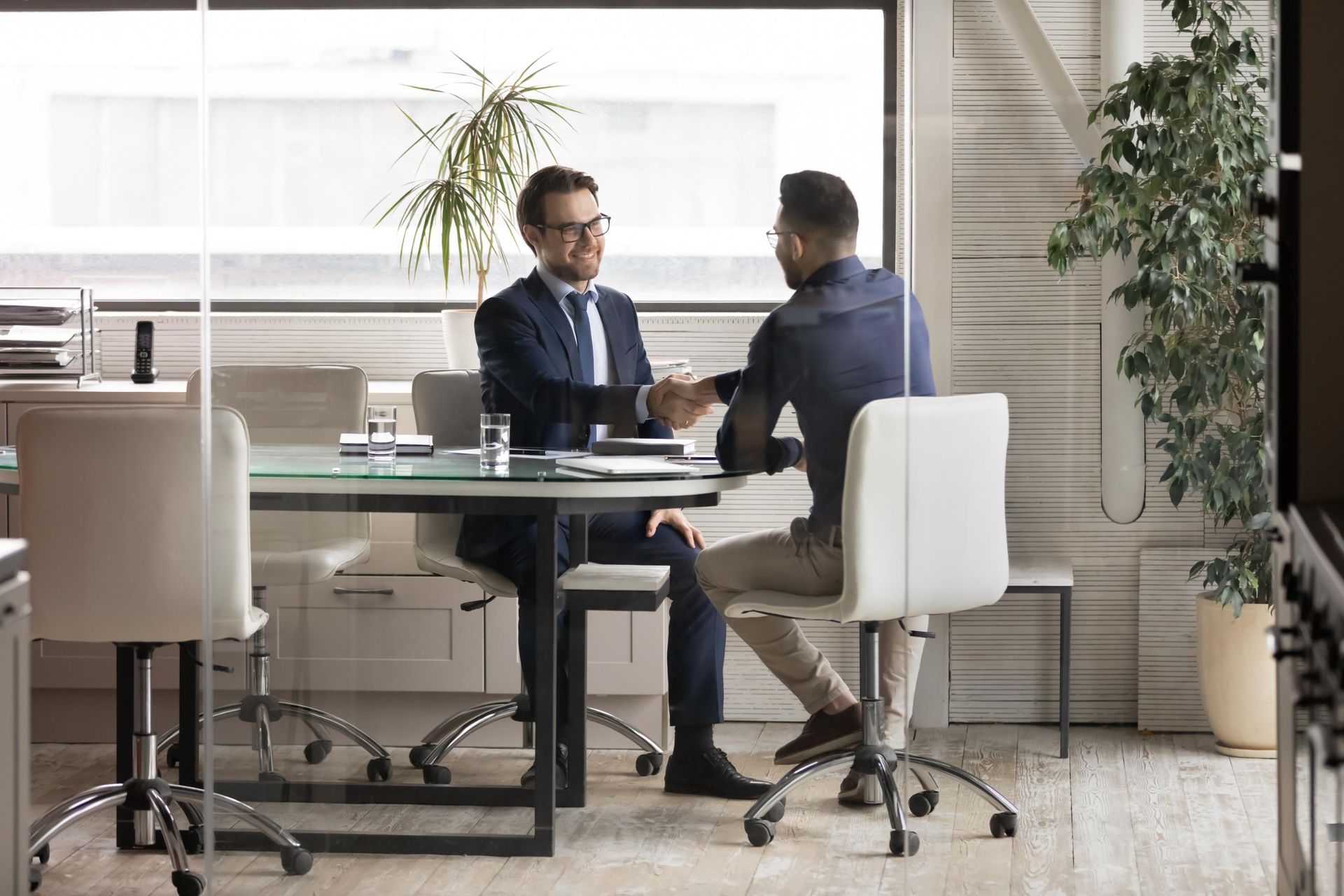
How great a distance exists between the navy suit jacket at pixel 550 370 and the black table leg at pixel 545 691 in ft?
0.70

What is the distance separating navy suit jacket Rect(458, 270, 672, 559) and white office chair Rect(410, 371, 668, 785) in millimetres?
54

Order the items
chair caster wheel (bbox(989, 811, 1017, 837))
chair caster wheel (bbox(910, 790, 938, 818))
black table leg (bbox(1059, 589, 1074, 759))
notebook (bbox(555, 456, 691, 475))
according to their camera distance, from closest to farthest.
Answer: notebook (bbox(555, 456, 691, 475)) → chair caster wheel (bbox(910, 790, 938, 818)) → chair caster wheel (bbox(989, 811, 1017, 837)) → black table leg (bbox(1059, 589, 1074, 759))

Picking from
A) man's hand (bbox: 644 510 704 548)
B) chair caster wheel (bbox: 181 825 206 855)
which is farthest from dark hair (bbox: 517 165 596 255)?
chair caster wheel (bbox: 181 825 206 855)

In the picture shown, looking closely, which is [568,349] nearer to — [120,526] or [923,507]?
[923,507]

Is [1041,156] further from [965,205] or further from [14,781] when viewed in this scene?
[14,781]

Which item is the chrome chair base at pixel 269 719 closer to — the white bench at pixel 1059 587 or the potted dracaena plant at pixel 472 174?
the potted dracaena plant at pixel 472 174

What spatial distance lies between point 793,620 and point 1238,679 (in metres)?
1.60

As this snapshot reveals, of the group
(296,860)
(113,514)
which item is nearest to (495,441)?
(113,514)

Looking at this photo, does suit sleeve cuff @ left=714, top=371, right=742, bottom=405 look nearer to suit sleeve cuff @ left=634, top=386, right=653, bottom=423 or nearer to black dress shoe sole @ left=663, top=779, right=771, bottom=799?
suit sleeve cuff @ left=634, top=386, right=653, bottom=423

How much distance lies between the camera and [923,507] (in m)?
2.78

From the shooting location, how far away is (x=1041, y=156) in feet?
12.8

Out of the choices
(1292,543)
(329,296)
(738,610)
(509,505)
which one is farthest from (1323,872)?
(329,296)

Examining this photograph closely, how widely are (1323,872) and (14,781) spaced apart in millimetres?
1647

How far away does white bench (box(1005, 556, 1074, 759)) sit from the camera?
142 inches
